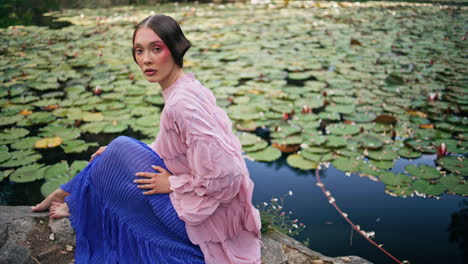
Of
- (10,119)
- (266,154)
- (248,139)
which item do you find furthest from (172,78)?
(10,119)

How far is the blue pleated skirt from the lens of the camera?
3.91ft

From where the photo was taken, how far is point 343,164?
8.00ft

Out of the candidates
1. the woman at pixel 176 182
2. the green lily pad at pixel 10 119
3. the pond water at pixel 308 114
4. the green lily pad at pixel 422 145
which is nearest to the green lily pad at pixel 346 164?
the pond water at pixel 308 114

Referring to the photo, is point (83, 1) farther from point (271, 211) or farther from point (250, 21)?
point (271, 211)

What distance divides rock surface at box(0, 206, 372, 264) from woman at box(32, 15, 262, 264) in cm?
36

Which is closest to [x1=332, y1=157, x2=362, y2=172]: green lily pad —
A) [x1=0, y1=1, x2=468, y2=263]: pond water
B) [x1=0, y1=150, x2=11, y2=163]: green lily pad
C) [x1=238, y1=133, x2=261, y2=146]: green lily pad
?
[x1=0, y1=1, x2=468, y2=263]: pond water

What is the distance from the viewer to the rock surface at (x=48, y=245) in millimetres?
1506

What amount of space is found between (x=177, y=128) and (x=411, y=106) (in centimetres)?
287

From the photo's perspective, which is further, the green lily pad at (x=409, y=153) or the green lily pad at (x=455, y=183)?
the green lily pad at (x=409, y=153)

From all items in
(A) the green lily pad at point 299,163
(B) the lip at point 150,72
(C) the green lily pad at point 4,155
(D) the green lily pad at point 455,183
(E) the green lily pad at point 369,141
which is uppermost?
(B) the lip at point 150,72

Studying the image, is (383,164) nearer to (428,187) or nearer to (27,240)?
(428,187)

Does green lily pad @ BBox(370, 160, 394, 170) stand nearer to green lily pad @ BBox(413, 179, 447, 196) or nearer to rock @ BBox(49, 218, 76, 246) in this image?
green lily pad @ BBox(413, 179, 447, 196)

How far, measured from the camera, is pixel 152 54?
1.19m

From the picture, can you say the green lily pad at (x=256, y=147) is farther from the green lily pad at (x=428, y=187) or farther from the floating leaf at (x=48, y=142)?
the floating leaf at (x=48, y=142)
